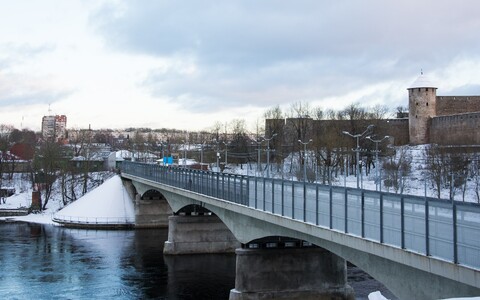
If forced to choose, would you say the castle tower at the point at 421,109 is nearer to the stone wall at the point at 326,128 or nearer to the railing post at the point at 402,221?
the stone wall at the point at 326,128

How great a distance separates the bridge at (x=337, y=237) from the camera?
14.3 m

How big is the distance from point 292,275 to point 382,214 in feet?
41.8

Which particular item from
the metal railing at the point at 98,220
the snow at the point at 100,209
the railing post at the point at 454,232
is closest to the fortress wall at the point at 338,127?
the snow at the point at 100,209

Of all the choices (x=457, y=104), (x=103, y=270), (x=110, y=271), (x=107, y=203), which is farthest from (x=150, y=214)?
(x=457, y=104)

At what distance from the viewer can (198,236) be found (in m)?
47.1

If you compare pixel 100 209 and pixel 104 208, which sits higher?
pixel 104 208

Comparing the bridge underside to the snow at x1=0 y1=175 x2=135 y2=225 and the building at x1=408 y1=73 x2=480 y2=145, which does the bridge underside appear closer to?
the snow at x1=0 y1=175 x2=135 y2=225

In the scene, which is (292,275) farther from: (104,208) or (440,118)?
(440,118)

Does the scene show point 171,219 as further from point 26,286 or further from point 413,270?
point 413,270

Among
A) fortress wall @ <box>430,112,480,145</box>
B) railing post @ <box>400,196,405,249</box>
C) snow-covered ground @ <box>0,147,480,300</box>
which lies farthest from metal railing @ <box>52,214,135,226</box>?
railing post @ <box>400,196,405,249</box>

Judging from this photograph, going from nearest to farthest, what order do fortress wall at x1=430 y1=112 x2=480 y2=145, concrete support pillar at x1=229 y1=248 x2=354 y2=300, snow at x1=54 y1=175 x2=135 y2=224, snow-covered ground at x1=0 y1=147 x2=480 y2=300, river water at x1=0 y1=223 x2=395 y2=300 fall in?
concrete support pillar at x1=229 y1=248 x2=354 y2=300 < river water at x1=0 y1=223 x2=395 y2=300 < snow at x1=54 y1=175 x2=135 y2=224 < snow-covered ground at x1=0 y1=147 x2=480 y2=300 < fortress wall at x1=430 y1=112 x2=480 y2=145

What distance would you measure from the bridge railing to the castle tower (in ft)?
272

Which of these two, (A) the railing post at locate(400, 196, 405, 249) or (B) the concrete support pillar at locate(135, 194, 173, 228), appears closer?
(A) the railing post at locate(400, 196, 405, 249)

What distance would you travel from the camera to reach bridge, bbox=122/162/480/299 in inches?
564
